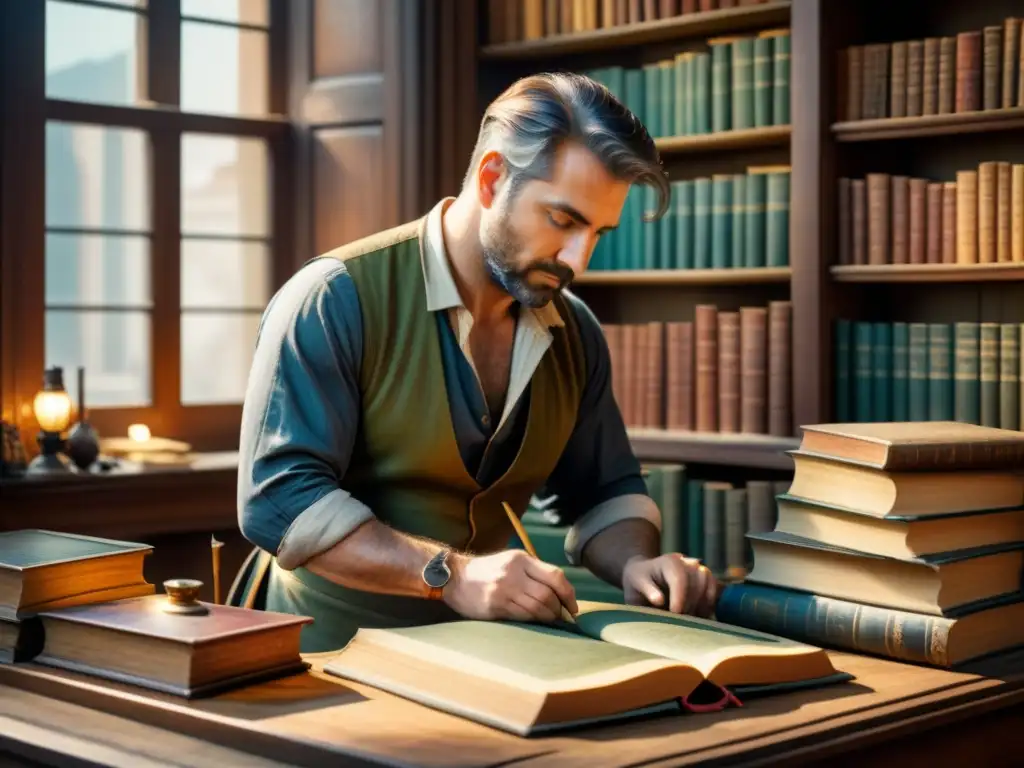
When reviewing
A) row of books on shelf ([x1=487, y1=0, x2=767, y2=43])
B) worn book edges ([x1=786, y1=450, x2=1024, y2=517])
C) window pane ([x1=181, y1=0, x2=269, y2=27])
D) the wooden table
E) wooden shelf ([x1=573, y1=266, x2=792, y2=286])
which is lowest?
the wooden table

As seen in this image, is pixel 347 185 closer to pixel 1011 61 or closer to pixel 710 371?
pixel 710 371

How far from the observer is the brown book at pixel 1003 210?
11.0ft

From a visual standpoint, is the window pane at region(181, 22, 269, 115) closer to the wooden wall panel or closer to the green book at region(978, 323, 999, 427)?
the wooden wall panel

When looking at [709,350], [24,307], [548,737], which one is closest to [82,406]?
[24,307]

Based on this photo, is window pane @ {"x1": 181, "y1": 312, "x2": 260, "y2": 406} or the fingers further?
window pane @ {"x1": 181, "y1": 312, "x2": 260, "y2": 406}

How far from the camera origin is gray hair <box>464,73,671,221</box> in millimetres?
1824

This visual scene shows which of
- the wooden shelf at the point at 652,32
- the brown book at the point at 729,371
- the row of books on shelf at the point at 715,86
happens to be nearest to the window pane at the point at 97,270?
the wooden shelf at the point at 652,32

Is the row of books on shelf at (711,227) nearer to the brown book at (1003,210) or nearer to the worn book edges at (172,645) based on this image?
the brown book at (1003,210)

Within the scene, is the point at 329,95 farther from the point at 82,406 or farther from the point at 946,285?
the point at 946,285

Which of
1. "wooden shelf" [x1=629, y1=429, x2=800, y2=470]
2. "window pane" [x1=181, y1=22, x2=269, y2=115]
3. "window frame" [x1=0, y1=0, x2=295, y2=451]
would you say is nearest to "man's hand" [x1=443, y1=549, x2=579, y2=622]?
"wooden shelf" [x1=629, y1=429, x2=800, y2=470]

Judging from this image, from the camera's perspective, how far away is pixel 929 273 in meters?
3.47

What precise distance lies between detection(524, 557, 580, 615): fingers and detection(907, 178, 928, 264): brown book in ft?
7.10

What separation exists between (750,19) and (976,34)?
2.10ft

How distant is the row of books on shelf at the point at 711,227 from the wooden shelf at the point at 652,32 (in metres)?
0.39
